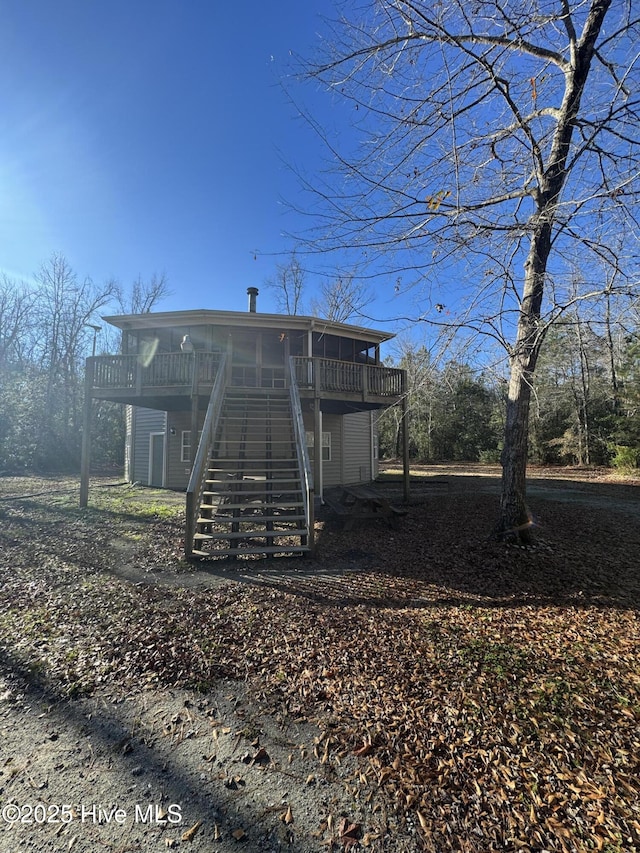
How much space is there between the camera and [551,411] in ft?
79.9

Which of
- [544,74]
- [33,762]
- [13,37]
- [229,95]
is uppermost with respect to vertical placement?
[13,37]

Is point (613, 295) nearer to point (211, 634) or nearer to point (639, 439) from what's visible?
point (211, 634)

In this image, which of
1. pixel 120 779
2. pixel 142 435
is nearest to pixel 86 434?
pixel 142 435

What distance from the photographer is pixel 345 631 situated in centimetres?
345

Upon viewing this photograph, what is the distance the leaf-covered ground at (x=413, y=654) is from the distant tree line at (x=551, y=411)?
2.81 metres

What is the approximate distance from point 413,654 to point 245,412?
6.41 m

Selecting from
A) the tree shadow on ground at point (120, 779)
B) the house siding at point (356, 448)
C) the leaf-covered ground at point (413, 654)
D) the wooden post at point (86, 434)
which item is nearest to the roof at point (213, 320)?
the wooden post at point (86, 434)

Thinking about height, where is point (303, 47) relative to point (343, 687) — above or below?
above

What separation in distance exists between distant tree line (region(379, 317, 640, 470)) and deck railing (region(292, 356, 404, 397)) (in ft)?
3.31

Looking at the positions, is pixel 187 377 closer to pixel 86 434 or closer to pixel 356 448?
pixel 86 434

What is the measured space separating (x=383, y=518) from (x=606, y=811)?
5.99m

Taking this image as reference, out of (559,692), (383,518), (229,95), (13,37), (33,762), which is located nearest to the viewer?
(33,762)

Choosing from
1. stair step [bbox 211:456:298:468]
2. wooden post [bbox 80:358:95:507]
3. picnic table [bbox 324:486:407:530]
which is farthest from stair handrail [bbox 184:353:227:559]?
wooden post [bbox 80:358:95:507]

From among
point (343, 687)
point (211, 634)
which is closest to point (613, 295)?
point (343, 687)
